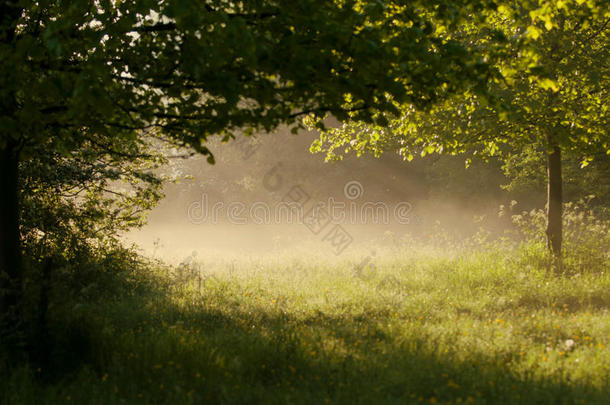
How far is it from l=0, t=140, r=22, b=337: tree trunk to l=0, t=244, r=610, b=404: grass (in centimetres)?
69

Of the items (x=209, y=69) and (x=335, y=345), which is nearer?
(x=209, y=69)

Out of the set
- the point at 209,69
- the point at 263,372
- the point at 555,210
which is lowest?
the point at 263,372

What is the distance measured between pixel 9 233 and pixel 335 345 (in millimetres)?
4648

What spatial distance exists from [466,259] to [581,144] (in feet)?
14.2

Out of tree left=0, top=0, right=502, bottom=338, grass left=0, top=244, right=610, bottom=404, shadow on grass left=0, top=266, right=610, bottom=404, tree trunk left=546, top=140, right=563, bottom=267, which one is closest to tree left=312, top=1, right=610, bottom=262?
tree trunk left=546, top=140, right=563, bottom=267

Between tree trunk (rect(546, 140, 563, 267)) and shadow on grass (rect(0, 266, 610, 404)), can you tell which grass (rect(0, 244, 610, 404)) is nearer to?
shadow on grass (rect(0, 266, 610, 404))

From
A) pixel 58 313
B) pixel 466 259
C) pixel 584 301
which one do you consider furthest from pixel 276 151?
pixel 58 313

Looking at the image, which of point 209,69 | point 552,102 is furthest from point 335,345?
point 552,102

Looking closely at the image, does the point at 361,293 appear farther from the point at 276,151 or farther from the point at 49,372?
the point at 276,151

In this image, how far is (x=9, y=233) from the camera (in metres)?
5.86

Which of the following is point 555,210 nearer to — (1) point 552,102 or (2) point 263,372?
(1) point 552,102

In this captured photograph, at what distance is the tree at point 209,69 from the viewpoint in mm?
4262

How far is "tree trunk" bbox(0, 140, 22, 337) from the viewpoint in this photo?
18.6 ft

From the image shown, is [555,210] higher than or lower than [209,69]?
higher
